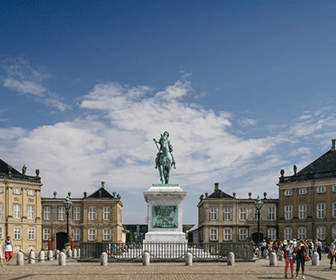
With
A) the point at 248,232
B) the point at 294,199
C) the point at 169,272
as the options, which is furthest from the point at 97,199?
the point at 169,272

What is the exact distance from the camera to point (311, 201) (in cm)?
6875

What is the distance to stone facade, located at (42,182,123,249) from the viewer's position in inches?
3258

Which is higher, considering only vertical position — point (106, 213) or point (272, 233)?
point (106, 213)

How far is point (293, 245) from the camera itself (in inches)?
951

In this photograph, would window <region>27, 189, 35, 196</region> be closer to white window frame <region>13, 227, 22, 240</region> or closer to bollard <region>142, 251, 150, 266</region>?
white window frame <region>13, 227, 22, 240</region>

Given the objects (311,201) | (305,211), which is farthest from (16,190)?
(311,201)

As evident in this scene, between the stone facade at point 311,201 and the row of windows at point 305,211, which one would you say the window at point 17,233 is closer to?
the stone facade at point 311,201

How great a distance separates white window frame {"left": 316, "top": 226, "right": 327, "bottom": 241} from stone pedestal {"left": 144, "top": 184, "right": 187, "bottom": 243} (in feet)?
129

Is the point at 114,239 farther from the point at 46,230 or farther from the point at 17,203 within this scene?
the point at 17,203

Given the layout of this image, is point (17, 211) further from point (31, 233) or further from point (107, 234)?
point (107, 234)

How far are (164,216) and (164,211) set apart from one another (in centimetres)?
31

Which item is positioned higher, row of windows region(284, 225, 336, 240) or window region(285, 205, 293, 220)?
window region(285, 205, 293, 220)

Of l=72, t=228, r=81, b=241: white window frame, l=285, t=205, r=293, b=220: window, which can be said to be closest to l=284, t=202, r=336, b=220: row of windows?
l=285, t=205, r=293, b=220: window

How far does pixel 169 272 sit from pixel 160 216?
9.10 m
